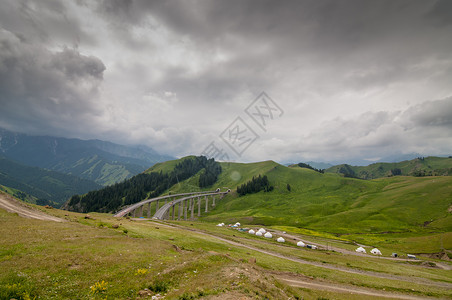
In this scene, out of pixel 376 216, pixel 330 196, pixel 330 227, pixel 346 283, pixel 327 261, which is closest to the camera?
pixel 346 283

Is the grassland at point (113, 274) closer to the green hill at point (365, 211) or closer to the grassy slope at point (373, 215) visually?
the grassy slope at point (373, 215)

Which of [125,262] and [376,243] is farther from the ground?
[125,262]

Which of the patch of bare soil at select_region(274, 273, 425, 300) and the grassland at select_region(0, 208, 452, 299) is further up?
the grassland at select_region(0, 208, 452, 299)

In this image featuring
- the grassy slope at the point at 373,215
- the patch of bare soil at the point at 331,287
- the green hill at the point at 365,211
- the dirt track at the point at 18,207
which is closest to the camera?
the patch of bare soil at the point at 331,287

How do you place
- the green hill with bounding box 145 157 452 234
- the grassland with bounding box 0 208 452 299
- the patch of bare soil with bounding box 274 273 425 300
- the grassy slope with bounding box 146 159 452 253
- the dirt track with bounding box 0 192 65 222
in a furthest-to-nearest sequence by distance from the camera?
the green hill with bounding box 145 157 452 234, the grassy slope with bounding box 146 159 452 253, the dirt track with bounding box 0 192 65 222, the patch of bare soil with bounding box 274 273 425 300, the grassland with bounding box 0 208 452 299

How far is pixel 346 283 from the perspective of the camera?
32.6 m

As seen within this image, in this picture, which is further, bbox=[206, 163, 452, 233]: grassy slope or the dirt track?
bbox=[206, 163, 452, 233]: grassy slope

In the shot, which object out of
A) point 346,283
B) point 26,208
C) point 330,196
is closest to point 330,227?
point 330,196

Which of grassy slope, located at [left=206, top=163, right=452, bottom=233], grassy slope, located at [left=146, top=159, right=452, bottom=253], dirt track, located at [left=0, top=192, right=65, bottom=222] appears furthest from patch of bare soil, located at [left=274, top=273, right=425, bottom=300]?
grassy slope, located at [left=206, top=163, right=452, bottom=233]

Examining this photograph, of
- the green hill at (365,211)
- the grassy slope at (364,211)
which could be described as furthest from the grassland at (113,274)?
the grassy slope at (364,211)

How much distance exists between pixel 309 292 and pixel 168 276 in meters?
19.4

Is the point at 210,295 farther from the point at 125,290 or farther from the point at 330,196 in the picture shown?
the point at 330,196

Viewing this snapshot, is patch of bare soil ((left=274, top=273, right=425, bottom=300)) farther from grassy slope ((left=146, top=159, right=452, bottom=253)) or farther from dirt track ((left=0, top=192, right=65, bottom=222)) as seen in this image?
grassy slope ((left=146, top=159, right=452, bottom=253))

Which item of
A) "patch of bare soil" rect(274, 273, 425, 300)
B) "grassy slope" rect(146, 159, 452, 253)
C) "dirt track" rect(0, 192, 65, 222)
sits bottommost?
"grassy slope" rect(146, 159, 452, 253)
